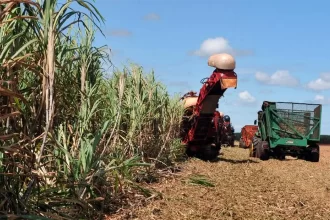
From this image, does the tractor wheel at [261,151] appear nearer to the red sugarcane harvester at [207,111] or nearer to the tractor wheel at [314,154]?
the tractor wheel at [314,154]

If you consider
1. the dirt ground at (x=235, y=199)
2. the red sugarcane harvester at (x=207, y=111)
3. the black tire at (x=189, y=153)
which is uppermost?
the red sugarcane harvester at (x=207, y=111)

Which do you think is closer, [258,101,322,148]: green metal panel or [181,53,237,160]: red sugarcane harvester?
[181,53,237,160]: red sugarcane harvester

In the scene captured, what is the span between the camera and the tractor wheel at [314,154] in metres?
16.0

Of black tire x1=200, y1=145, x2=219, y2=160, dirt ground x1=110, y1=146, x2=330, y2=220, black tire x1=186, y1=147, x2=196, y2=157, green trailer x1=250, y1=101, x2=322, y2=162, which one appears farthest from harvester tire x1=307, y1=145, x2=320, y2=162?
dirt ground x1=110, y1=146, x2=330, y2=220

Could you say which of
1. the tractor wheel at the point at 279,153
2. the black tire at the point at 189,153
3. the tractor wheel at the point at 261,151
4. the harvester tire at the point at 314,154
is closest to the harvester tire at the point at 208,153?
the black tire at the point at 189,153

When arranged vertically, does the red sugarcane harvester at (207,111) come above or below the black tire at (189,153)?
above

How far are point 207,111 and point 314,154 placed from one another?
5000 mm

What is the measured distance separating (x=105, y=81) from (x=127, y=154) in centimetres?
117

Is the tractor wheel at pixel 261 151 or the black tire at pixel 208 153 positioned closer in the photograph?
the black tire at pixel 208 153

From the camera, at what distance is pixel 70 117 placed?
5.27 m

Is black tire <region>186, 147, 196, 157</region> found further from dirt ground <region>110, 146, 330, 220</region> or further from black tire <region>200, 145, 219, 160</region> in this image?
dirt ground <region>110, 146, 330, 220</region>

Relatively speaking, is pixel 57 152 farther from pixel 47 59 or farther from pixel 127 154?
pixel 127 154

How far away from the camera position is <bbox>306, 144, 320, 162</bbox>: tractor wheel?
16000mm

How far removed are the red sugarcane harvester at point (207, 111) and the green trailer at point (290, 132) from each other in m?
2.39
